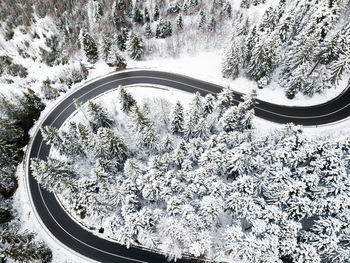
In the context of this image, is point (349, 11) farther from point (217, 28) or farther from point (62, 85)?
point (62, 85)

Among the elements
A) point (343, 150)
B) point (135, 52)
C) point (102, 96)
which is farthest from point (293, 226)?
point (135, 52)

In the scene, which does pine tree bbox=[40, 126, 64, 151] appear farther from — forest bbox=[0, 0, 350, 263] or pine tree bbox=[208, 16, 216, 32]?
pine tree bbox=[208, 16, 216, 32]

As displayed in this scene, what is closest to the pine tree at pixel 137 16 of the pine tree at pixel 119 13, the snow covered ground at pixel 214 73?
the pine tree at pixel 119 13

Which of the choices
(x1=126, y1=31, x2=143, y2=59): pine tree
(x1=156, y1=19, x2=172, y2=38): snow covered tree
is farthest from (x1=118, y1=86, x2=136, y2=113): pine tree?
(x1=156, y1=19, x2=172, y2=38): snow covered tree

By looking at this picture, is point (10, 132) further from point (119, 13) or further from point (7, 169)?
point (119, 13)

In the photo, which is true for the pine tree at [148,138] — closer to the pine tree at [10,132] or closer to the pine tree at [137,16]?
the pine tree at [10,132]

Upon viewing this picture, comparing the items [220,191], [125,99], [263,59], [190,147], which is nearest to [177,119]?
[190,147]
